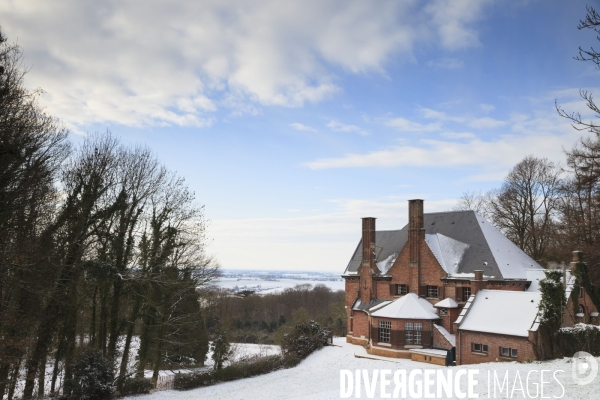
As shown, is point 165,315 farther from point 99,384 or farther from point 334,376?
point 334,376

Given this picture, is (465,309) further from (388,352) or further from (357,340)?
(357,340)

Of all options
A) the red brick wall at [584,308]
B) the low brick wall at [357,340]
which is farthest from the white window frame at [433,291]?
the red brick wall at [584,308]

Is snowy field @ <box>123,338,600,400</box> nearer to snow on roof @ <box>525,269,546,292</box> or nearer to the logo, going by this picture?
the logo

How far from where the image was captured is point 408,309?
28453mm

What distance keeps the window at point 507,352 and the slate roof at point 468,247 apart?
19.6ft

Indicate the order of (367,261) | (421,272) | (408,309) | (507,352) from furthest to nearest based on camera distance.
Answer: (367,261) → (421,272) → (408,309) → (507,352)

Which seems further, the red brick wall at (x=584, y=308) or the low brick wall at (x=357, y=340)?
the low brick wall at (x=357, y=340)

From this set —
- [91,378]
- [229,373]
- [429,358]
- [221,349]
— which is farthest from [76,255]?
[429,358]

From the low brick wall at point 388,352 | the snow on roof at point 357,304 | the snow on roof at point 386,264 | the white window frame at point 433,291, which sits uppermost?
the snow on roof at point 386,264

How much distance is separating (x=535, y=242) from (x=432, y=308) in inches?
535

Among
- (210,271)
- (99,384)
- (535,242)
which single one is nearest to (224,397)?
(99,384)

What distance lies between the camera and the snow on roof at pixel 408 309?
91.8ft

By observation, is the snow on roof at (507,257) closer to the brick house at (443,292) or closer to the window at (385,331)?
the brick house at (443,292)

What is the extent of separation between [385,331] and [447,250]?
7614 millimetres
